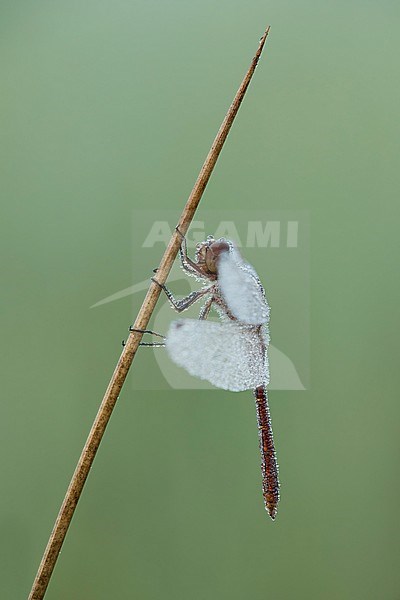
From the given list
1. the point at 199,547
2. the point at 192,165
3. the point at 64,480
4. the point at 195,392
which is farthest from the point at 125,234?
the point at 199,547

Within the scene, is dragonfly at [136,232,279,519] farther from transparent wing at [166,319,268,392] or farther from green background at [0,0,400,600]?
green background at [0,0,400,600]

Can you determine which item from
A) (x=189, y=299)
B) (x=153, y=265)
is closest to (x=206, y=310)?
(x=189, y=299)

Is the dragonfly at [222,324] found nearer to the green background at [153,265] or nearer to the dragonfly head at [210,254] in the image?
the dragonfly head at [210,254]

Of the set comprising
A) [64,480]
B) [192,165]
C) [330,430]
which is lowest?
[64,480]

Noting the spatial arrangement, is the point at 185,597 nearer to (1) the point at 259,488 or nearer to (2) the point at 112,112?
(1) the point at 259,488

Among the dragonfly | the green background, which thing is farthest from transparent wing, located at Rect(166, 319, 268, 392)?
the green background

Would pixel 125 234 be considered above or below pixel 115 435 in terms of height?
above

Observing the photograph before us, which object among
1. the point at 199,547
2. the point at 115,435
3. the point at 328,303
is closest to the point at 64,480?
the point at 115,435

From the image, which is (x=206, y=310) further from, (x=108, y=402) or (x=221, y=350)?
(x=108, y=402)
